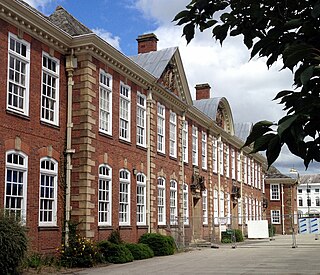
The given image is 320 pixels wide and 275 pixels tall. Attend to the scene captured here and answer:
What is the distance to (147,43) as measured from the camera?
31328 millimetres

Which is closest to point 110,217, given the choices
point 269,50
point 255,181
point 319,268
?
point 319,268

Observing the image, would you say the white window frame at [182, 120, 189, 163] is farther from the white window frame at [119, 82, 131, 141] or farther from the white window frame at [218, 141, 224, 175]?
the white window frame at [119, 82, 131, 141]

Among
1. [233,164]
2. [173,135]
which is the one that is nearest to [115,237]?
[173,135]

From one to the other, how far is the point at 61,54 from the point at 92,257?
7.42 metres

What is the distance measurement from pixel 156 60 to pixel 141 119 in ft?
15.7

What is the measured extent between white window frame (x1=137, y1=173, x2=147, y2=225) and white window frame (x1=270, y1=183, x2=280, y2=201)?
39.0 metres

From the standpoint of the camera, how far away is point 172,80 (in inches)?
1137

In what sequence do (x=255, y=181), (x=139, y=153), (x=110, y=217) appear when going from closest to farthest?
(x=110, y=217) → (x=139, y=153) → (x=255, y=181)

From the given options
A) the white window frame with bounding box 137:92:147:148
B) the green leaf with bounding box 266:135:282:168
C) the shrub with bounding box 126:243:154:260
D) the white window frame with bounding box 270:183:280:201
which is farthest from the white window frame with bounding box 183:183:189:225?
the white window frame with bounding box 270:183:280:201

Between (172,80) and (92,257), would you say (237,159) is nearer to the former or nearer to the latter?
(172,80)

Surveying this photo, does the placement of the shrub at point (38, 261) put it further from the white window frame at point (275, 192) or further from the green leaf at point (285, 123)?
the white window frame at point (275, 192)

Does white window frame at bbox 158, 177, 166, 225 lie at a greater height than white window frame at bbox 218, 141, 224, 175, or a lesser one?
lesser

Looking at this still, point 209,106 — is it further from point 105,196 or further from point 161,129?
point 105,196

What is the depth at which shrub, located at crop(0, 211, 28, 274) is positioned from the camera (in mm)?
13241
